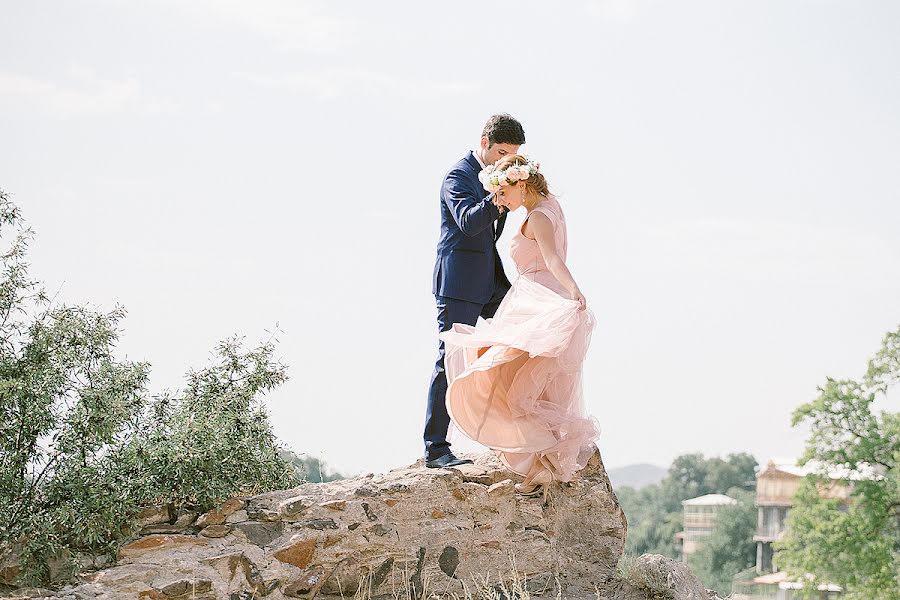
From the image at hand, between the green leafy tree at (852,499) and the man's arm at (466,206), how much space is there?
2000cm

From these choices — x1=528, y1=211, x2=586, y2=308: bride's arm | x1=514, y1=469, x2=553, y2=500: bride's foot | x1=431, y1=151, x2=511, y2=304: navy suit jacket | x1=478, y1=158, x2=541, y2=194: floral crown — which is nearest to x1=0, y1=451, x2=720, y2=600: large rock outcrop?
x1=514, y1=469, x2=553, y2=500: bride's foot

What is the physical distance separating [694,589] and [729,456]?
55.5 m

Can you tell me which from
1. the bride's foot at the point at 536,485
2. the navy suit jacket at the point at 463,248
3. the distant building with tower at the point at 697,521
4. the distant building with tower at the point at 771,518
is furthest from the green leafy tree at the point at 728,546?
the navy suit jacket at the point at 463,248

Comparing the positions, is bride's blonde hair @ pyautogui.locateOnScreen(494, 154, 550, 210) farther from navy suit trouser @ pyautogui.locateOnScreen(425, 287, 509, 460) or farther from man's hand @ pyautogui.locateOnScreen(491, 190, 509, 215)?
navy suit trouser @ pyautogui.locateOnScreen(425, 287, 509, 460)

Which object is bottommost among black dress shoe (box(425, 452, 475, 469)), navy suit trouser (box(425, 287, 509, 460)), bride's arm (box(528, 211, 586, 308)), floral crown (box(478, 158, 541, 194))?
black dress shoe (box(425, 452, 475, 469))

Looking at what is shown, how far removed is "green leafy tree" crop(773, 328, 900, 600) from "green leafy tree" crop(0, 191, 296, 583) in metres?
20.4

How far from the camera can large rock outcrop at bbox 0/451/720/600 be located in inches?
257

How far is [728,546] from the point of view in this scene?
50.9 metres

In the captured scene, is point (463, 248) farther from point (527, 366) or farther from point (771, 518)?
point (771, 518)

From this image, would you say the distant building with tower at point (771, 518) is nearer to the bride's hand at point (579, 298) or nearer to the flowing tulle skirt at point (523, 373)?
the flowing tulle skirt at point (523, 373)

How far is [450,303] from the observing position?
738 cm

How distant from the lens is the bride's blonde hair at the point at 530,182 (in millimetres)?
7074

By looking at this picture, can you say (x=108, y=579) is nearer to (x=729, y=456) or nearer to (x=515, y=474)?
(x=515, y=474)

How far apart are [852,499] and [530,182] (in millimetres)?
21496
